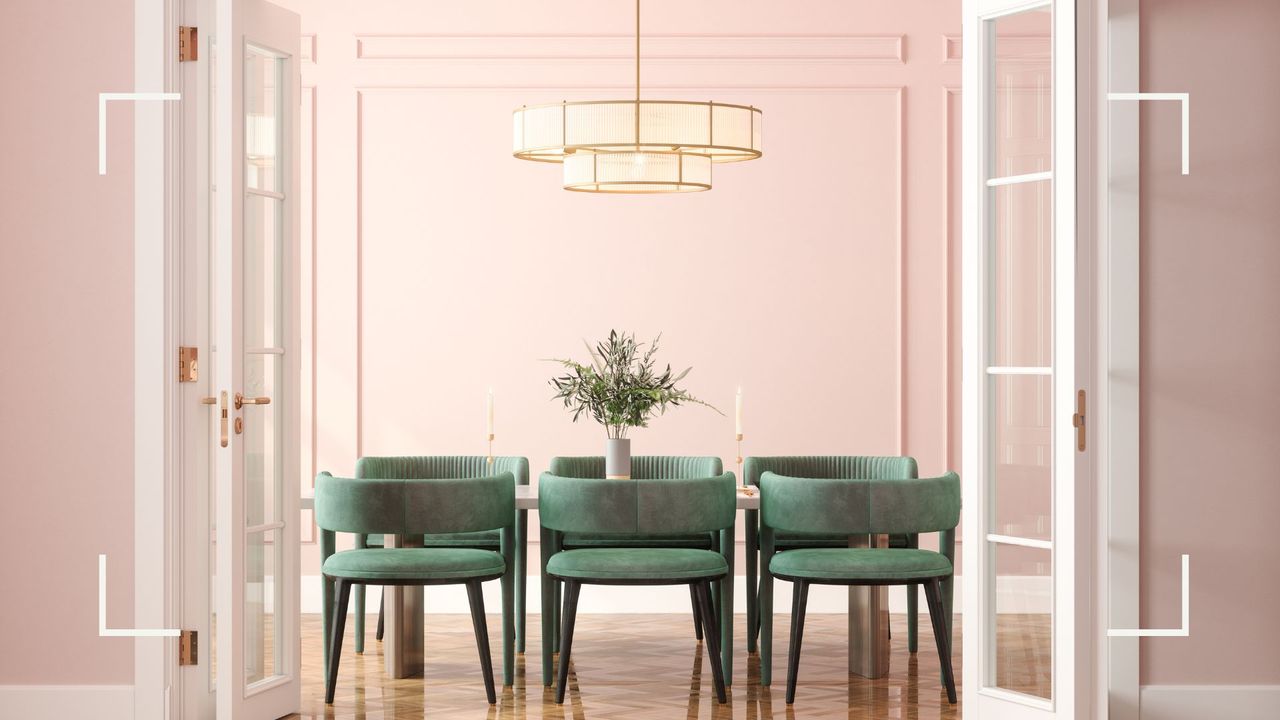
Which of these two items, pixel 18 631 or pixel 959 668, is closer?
pixel 18 631

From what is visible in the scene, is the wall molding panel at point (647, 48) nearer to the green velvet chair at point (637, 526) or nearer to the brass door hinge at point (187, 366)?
the green velvet chair at point (637, 526)

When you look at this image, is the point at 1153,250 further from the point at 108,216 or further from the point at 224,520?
the point at 108,216

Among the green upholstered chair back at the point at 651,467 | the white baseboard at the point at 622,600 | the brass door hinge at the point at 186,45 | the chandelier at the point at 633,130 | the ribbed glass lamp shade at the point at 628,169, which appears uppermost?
the brass door hinge at the point at 186,45

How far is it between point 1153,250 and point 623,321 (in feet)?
10.5

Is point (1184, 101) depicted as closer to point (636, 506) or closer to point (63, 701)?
point (636, 506)

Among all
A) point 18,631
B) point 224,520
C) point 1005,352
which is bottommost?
point 18,631

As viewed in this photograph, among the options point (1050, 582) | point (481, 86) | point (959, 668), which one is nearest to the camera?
point (1050, 582)

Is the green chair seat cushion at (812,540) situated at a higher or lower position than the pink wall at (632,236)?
lower

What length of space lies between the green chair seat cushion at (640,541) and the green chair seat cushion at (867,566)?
2.39 feet

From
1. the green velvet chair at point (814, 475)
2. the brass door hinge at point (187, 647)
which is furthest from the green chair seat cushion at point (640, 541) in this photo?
the brass door hinge at point (187, 647)

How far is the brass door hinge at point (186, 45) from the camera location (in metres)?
4.29

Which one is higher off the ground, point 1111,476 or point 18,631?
point 1111,476

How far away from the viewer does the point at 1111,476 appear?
14.1 ft

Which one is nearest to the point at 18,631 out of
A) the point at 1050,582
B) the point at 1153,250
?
the point at 1050,582
